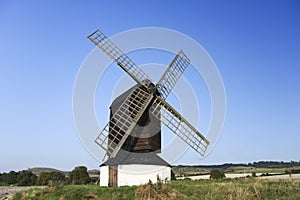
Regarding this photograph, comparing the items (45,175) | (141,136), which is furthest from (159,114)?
(45,175)

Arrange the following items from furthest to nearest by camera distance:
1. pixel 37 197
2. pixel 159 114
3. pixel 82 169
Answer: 1. pixel 82 169
2. pixel 159 114
3. pixel 37 197

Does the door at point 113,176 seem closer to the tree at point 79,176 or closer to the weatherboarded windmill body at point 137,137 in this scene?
the weatherboarded windmill body at point 137,137

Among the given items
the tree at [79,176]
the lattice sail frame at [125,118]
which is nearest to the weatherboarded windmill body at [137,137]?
the lattice sail frame at [125,118]

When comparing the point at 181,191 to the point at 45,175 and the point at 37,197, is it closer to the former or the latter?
the point at 37,197

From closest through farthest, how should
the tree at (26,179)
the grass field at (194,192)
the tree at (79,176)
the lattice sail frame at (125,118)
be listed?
the grass field at (194,192), the lattice sail frame at (125,118), the tree at (79,176), the tree at (26,179)

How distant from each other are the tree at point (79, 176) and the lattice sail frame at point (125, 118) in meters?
13.0

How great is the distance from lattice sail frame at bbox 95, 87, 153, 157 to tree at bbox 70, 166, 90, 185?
13.0 m

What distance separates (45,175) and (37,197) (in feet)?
69.6

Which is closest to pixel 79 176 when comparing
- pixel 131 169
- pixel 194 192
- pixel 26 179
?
pixel 26 179

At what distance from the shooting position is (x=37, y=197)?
14.2 m

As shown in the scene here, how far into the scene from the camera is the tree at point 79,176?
27.2 m

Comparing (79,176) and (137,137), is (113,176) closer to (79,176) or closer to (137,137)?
(137,137)

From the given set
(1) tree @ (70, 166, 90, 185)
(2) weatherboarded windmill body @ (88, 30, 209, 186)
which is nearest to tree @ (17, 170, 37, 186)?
(1) tree @ (70, 166, 90, 185)

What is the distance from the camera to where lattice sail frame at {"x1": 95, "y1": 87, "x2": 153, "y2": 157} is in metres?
15.3
